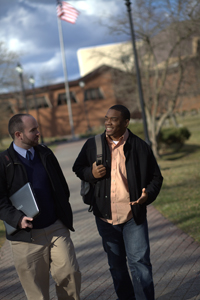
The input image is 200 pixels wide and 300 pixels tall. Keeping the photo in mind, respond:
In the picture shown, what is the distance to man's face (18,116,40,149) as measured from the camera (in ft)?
10.3

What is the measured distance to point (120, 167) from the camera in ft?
11.0

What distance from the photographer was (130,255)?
335 cm

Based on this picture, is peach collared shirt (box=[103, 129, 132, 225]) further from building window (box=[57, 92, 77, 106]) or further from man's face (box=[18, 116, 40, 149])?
building window (box=[57, 92, 77, 106])

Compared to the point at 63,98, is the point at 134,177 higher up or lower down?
lower down

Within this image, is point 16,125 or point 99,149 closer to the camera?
point 16,125

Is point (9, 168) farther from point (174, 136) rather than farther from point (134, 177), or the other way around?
point (174, 136)

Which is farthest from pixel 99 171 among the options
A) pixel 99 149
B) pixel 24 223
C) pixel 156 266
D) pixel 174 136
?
pixel 174 136

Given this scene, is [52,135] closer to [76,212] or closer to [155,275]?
[76,212]

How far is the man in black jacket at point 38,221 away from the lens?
309cm

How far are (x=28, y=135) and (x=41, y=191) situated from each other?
0.48 meters

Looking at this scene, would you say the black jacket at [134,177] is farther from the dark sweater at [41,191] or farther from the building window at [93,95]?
the building window at [93,95]

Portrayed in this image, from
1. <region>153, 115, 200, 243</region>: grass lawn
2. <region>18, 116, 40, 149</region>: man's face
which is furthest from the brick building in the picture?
<region>18, 116, 40, 149</region>: man's face

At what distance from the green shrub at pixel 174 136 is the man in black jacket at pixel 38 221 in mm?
17467

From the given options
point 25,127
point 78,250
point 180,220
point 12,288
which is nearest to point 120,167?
point 25,127
